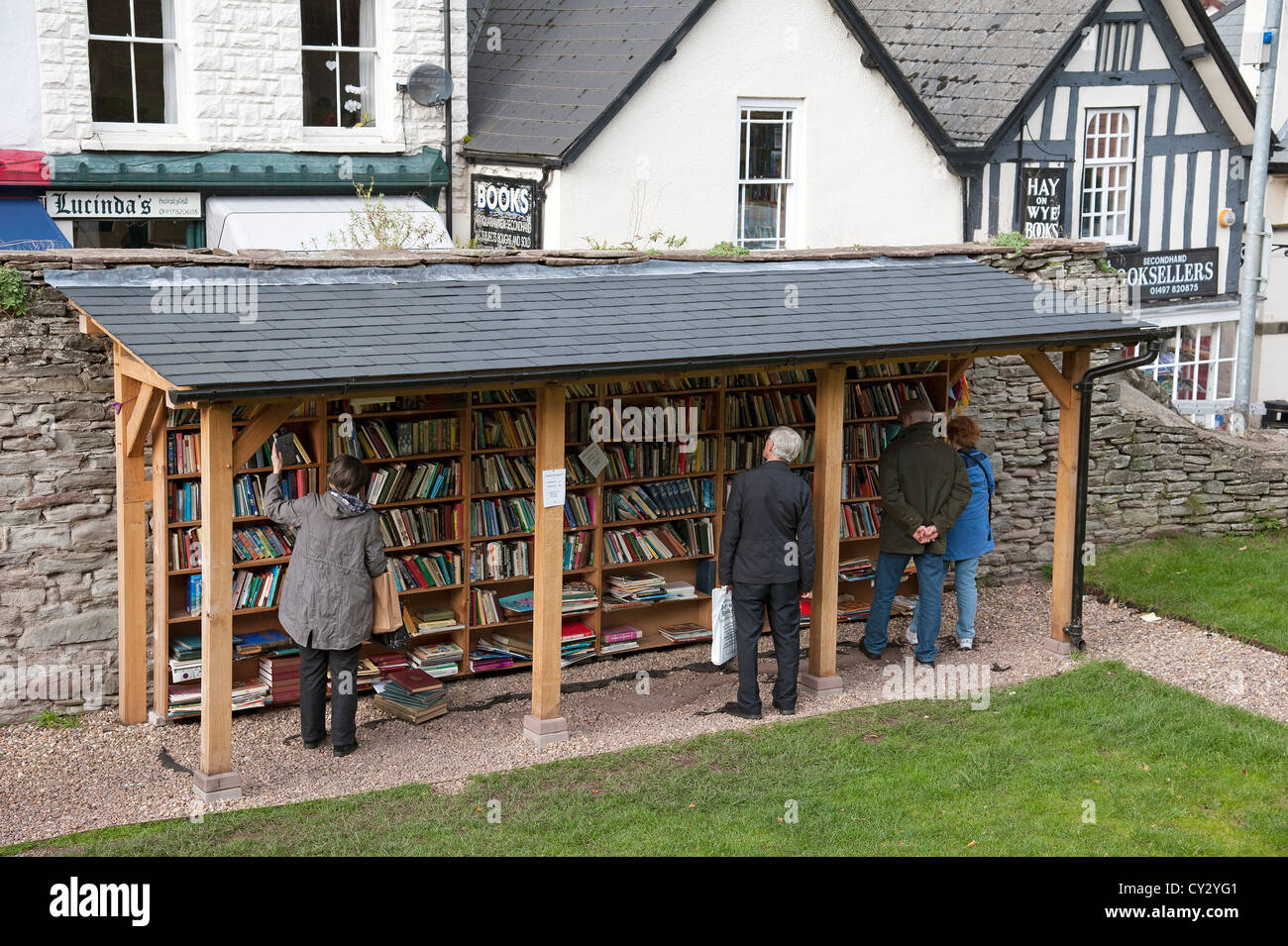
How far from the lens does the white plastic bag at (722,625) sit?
9.98 meters

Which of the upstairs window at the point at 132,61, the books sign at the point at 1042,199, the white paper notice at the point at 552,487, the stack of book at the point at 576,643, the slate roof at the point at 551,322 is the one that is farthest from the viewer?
the books sign at the point at 1042,199

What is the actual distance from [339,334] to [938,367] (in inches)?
231

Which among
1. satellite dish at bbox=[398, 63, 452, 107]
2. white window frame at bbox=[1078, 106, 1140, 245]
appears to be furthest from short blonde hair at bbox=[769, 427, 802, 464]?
white window frame at bbox=[1078, 106, 1140, 245]

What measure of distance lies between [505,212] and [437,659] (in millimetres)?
7495

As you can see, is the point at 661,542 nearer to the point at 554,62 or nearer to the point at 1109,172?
the point at 554,62

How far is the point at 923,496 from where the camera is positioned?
1101 centimetres

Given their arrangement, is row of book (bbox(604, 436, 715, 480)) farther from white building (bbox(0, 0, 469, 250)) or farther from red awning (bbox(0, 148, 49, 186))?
red awning (bbox(0, 148, 49, 186))

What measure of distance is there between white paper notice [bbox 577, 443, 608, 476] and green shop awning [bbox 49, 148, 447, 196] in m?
6.57

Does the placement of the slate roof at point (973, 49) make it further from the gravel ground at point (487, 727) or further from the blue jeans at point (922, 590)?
the blue jeans at point (922, 590)

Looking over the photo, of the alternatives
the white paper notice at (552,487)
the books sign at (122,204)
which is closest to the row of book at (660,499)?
the white paper notice at (552,487)

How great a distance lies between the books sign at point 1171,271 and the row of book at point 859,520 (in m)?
10.1

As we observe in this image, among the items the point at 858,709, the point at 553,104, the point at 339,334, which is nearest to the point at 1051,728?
the point at 858,709

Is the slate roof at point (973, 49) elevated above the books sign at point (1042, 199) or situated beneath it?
elevated above

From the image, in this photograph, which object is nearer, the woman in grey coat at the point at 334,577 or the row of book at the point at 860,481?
the woman in grey coat at the point at 334,577
